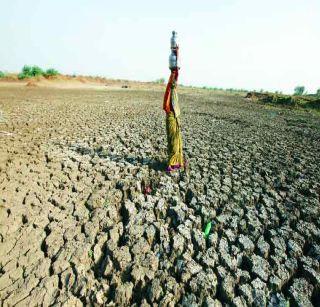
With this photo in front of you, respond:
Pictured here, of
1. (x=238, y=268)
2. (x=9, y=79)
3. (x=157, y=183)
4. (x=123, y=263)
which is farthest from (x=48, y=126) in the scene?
(x=9, y=79)

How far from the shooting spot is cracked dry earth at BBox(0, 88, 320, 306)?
102 inches

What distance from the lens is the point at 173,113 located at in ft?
14.7

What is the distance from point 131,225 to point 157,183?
3.97ft

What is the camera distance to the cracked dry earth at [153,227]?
2.60 metres

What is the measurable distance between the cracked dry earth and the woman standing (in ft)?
1.07

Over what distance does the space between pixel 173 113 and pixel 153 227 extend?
192 cm

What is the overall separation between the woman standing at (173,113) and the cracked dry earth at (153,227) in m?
0.33

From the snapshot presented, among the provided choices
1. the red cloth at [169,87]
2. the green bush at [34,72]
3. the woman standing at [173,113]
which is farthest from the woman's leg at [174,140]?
the green bush at [34,72]

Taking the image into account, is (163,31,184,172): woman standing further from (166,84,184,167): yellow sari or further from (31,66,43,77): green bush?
(31,66,43,77): green bush

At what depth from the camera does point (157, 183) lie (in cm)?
454

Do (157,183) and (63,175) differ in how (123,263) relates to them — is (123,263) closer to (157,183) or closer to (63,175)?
(157,183)

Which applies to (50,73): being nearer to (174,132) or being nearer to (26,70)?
(26,70)

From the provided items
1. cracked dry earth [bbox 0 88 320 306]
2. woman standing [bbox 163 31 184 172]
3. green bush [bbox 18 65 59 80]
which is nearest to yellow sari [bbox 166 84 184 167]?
woman standing [bbox 163 31 184 172]

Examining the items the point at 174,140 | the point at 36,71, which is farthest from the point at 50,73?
the point at 174,140
